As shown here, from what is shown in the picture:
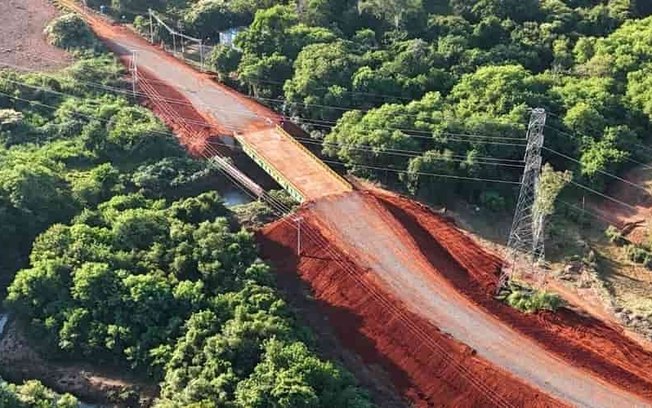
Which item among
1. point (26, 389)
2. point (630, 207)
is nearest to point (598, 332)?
point (630, 207)

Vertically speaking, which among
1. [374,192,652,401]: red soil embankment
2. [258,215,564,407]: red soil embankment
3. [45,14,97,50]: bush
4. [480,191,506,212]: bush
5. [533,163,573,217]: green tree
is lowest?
[258,215,564,407]: red soil embankment

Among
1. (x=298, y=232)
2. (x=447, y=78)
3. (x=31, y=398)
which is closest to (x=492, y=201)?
(x=447, y=78)

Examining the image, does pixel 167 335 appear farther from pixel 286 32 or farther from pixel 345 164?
pixel 286 32

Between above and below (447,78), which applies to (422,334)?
below

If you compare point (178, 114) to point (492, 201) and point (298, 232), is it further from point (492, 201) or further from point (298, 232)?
point (492, 201)

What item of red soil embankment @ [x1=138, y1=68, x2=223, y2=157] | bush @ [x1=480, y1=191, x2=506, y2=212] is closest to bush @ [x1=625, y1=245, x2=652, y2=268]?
bush @ [x1=480, y1=191, x2=506, y2=212]

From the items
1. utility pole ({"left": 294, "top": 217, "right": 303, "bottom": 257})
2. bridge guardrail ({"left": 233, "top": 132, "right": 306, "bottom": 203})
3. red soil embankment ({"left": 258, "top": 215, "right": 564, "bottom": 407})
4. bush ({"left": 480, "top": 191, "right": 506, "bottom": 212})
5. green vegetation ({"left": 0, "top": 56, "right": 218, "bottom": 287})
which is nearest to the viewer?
red soil embankment ({"left": 258, "top": 215, "right": 564, "bottom": 407})

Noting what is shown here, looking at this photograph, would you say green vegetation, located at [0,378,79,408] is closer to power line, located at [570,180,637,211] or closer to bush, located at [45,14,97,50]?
power line, located at [570,180,637,211]
